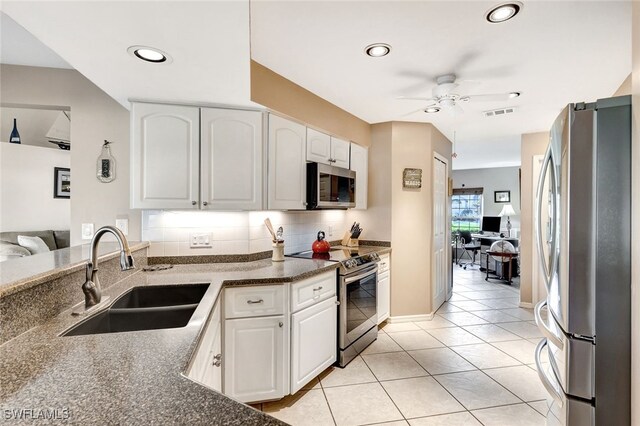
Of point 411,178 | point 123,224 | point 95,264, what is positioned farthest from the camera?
point 411,178

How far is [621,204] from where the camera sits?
131 cm

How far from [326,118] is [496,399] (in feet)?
8.98

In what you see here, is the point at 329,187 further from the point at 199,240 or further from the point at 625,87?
the point at 625,87

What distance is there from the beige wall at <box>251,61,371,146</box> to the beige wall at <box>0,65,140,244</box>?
3.57ft

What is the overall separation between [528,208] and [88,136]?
5.16m

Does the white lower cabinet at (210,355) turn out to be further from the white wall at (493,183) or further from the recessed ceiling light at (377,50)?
the white wall at (493,183)

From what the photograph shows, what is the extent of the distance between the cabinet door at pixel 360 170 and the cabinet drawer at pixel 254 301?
188 cm

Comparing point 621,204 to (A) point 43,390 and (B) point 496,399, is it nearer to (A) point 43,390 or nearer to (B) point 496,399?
(B) point 496,399

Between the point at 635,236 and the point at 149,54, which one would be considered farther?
the point at 149,54

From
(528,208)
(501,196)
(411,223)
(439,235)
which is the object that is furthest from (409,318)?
(501,196)

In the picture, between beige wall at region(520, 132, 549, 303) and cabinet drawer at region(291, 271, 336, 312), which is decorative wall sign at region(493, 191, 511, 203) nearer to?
beige wall at region(520, 132, 549, 303)

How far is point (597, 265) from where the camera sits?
52.2 inches

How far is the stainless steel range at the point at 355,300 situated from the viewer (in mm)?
2650

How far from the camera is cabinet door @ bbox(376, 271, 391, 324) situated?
3.51 m
